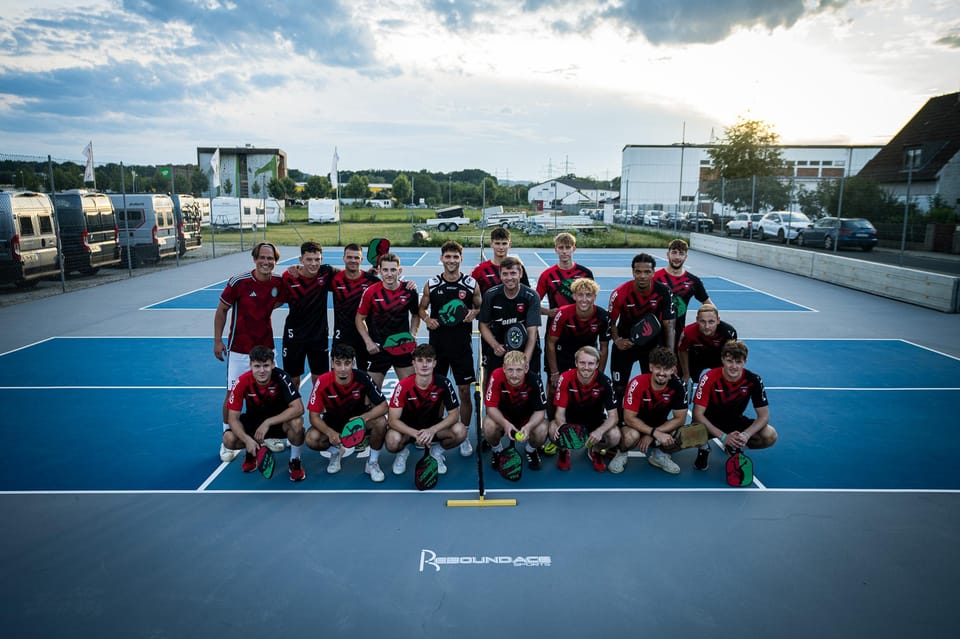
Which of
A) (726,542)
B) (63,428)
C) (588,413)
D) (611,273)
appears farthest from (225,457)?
(611,273)

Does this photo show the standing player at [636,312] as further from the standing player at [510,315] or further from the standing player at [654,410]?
the standing player at [510,315]

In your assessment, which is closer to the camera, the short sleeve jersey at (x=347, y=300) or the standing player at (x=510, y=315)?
the standing player at (x=510, y=315)

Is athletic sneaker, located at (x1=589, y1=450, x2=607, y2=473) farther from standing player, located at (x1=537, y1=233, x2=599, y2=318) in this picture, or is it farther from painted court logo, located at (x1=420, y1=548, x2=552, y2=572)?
standing player, located at (x1=537, y1=233, x2=599, y2=318)

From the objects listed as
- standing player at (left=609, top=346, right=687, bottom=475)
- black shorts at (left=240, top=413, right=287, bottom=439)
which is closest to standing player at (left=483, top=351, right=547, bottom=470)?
standing player at (left=609, top=346, right=687, bottom=475)

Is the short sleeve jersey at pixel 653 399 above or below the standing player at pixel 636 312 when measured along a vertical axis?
below

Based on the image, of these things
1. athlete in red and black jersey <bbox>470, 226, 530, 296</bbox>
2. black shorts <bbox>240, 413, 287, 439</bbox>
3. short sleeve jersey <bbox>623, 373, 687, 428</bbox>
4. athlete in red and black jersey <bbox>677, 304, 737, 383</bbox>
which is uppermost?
athlete in red and black jersey <bbox>470, 226, 530, 296</bbox>

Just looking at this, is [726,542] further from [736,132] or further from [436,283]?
[736,132]

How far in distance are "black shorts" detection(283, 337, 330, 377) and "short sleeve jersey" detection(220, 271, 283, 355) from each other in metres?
0.31

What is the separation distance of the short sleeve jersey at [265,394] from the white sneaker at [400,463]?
41.9 inches

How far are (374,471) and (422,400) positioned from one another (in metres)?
0.74

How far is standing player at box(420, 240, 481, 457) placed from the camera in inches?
242

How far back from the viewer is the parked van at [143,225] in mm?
19594

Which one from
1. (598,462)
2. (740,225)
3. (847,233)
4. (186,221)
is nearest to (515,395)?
(598,462)

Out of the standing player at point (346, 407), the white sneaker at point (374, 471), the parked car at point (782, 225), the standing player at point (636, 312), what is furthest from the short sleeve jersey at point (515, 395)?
the parked car at point (782, 225)
